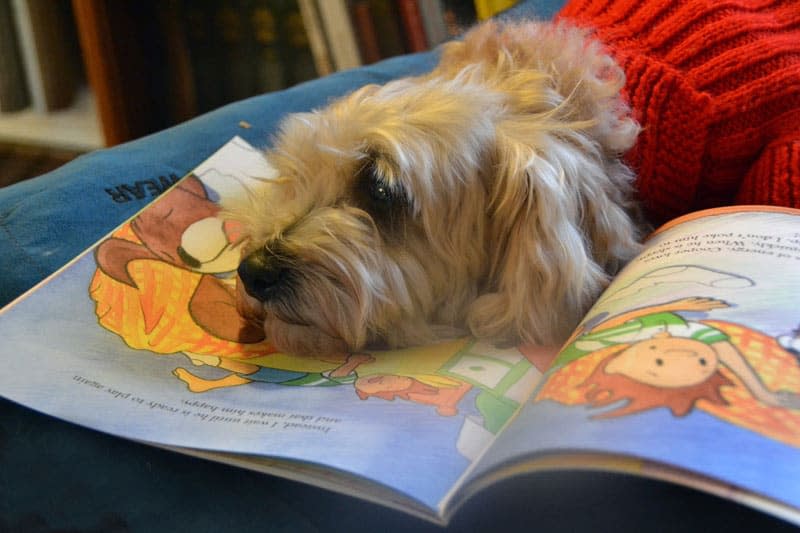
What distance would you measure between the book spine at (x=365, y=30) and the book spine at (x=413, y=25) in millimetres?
93

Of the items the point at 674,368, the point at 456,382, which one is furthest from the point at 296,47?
the point at 674,368

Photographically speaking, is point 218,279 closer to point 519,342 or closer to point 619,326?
point 519,342

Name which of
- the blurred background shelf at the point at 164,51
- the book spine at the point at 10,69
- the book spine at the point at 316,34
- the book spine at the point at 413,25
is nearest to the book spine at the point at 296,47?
the blurred background shelf at the point at 164,51

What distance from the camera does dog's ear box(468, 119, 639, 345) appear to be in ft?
2.44

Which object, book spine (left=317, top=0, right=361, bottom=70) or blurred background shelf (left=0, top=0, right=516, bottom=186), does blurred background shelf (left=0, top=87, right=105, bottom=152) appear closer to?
blurred background shelf (left=0, top=0, right=516, bottom=186)

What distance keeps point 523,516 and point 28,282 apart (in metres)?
0.65

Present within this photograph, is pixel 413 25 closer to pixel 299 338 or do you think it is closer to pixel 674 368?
pixel 299 338

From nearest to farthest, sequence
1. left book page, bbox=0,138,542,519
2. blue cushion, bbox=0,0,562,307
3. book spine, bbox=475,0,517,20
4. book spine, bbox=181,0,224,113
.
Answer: left book page, bbox=0,138,542,519 < blue cushion, bbox=0,0,562,307 < book spine, bbox=475,0,517,20 < book spine, bbox=181,0,224,113

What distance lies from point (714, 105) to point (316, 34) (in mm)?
1406

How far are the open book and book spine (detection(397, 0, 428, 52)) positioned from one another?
50.5 inches

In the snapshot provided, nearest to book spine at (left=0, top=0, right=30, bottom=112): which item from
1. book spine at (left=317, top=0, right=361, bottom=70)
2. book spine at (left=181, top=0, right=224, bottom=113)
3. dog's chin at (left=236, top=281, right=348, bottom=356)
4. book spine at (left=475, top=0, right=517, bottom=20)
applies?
book spine at (left=181, top=0, right=224, bottom=113)

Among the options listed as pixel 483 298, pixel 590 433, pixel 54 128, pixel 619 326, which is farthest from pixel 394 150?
pixel 54 128

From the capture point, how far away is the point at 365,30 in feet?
6.53

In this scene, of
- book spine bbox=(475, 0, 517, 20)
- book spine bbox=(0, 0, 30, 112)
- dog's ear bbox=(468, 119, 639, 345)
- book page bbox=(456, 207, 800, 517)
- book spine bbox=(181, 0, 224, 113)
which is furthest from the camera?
book spine bbox=(181, 0, 224, 113)
